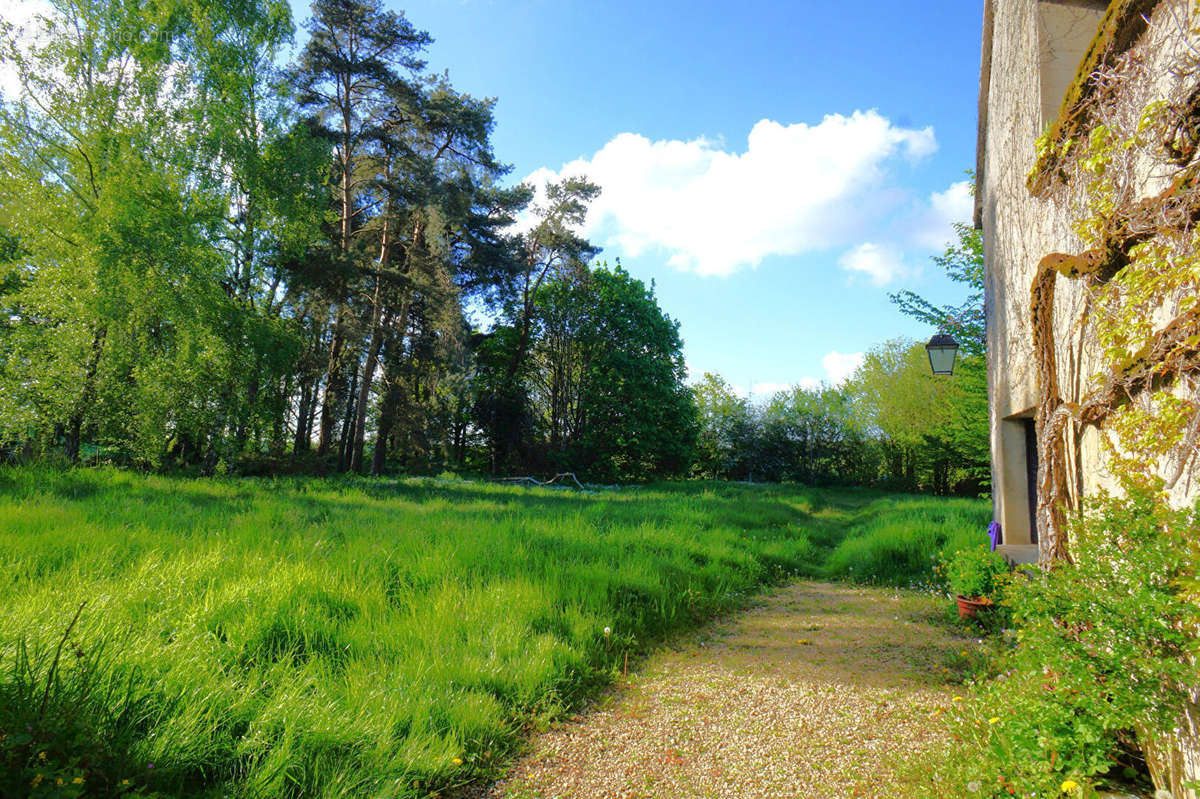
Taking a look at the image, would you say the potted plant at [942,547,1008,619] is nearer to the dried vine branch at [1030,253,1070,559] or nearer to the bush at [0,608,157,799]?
the dried vine branch at [1030,253,1070,559]

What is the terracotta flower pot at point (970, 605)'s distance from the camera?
5.08 m

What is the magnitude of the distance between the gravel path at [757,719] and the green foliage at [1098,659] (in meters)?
0.64

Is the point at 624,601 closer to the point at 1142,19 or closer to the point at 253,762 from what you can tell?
the point at 253,762

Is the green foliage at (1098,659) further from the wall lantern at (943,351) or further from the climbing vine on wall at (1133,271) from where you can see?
the wall lantern at (943,351)

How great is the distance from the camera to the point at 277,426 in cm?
1446

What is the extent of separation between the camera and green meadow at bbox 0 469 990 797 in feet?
7.92

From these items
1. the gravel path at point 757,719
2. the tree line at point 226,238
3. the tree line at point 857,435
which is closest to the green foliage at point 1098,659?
the gravel path at point 757,719

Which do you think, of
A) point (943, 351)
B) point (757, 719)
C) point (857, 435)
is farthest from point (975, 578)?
point (857, 435)

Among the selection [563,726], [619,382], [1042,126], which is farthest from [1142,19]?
[619,382]

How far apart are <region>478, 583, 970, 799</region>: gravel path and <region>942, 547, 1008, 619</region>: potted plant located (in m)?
0.35

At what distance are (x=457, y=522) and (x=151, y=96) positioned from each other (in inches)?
460

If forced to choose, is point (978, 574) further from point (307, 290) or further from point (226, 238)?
point (307, 290)

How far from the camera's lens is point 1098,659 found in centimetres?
222

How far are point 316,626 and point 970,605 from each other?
17.8 ft
